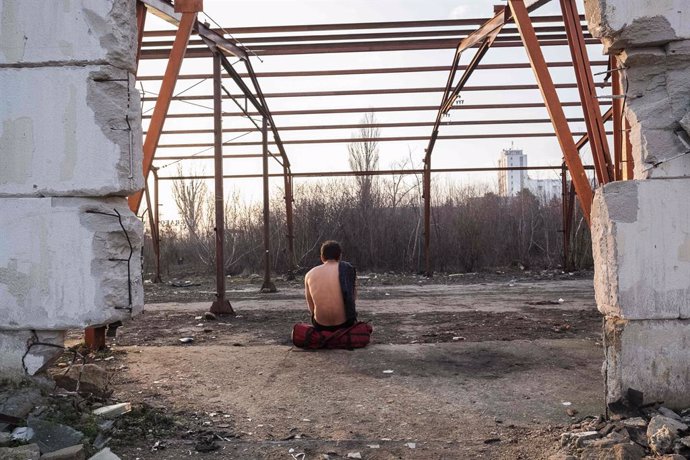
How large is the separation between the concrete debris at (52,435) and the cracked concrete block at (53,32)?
2617 mm

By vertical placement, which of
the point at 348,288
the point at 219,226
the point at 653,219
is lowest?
the point at 348,288

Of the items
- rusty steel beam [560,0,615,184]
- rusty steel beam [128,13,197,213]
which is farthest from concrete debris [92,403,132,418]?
rusty steel beam [560,0,615,184]

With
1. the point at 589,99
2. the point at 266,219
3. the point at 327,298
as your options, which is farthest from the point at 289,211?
the point at 589,99

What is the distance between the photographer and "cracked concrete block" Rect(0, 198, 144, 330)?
186 inches

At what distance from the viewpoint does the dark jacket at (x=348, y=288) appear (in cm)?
723

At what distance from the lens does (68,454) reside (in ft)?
12.3

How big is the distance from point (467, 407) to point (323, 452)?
4.60 ft

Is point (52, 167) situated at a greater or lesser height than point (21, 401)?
greater

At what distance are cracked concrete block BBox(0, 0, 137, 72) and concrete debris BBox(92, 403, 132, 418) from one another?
262cm

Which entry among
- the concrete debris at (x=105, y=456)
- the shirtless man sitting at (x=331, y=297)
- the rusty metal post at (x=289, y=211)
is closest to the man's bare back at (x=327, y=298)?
the shirtless man sitting at (x=331, y=297)

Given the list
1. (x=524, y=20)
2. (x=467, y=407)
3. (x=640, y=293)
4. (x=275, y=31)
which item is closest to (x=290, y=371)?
(x=467, y=407)

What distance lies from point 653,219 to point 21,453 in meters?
4.36

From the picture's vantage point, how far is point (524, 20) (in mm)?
6250

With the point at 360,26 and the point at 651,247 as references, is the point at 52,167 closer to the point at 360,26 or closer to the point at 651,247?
the point at 651,247
